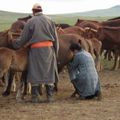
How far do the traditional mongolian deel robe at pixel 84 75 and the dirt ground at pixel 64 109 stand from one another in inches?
12.4

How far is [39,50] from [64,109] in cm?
147

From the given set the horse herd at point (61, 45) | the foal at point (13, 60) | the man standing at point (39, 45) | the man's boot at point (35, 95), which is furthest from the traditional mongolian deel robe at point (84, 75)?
the foal at point (13, 60)

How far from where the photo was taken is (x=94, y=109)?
11.2m

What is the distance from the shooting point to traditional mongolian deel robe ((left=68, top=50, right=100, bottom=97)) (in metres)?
12.4

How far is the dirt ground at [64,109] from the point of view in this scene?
10.5m

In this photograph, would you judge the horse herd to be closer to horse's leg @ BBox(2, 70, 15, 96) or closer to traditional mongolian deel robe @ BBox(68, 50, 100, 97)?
horse's leg @ BBox(2, 70, 15, 96)

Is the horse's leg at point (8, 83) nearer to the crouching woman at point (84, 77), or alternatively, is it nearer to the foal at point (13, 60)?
the foal at point (13, 60)

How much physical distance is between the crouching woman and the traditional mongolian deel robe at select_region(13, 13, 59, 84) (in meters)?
0.97

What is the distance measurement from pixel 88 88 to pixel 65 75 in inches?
209

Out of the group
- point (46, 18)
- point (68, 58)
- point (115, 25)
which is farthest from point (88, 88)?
point (115, 25)

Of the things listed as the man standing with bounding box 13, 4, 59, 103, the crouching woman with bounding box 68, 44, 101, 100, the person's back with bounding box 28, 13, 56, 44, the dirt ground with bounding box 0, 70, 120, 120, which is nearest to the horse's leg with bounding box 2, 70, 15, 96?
the dirt ground with bounding box 0, 70, 120, 120

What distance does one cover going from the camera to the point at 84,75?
1252cm

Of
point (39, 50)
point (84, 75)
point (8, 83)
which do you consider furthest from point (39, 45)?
point (8, 83)

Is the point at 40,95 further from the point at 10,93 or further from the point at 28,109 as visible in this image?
the point at 28,109
